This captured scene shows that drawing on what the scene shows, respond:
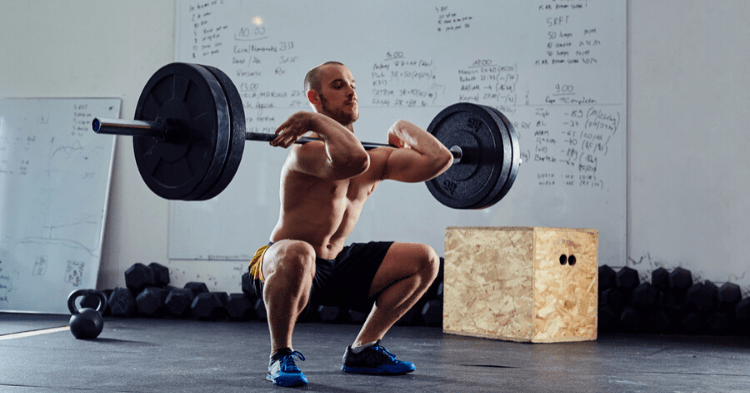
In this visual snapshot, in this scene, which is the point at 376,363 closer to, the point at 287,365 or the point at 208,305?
the point at 287,365

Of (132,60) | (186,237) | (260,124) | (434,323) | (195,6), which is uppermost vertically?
(195,6)

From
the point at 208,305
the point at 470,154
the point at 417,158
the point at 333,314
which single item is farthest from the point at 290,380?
the point at 208,305

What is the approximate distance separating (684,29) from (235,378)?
3312mm

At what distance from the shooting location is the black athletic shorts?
2371mm

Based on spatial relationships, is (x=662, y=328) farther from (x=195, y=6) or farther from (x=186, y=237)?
(x=195, y=6)

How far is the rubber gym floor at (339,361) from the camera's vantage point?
2238 millimetres

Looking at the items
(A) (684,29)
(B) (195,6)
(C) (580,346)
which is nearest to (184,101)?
(C) (580,346)

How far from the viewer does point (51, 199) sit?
4754 millimetres

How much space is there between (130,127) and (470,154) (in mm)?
1269

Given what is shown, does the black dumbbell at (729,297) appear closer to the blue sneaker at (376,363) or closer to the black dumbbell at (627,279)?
the black dumbbell at (627,279)

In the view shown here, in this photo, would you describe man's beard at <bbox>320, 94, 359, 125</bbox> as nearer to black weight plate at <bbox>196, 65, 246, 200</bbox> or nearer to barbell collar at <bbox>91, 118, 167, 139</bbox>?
black weight plate at <bbox>196, 65, 246, 200</bbox>

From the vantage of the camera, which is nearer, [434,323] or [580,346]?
[580,346]

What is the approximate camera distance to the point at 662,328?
13.1 feet

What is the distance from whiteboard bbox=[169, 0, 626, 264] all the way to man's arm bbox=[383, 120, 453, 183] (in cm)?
191
